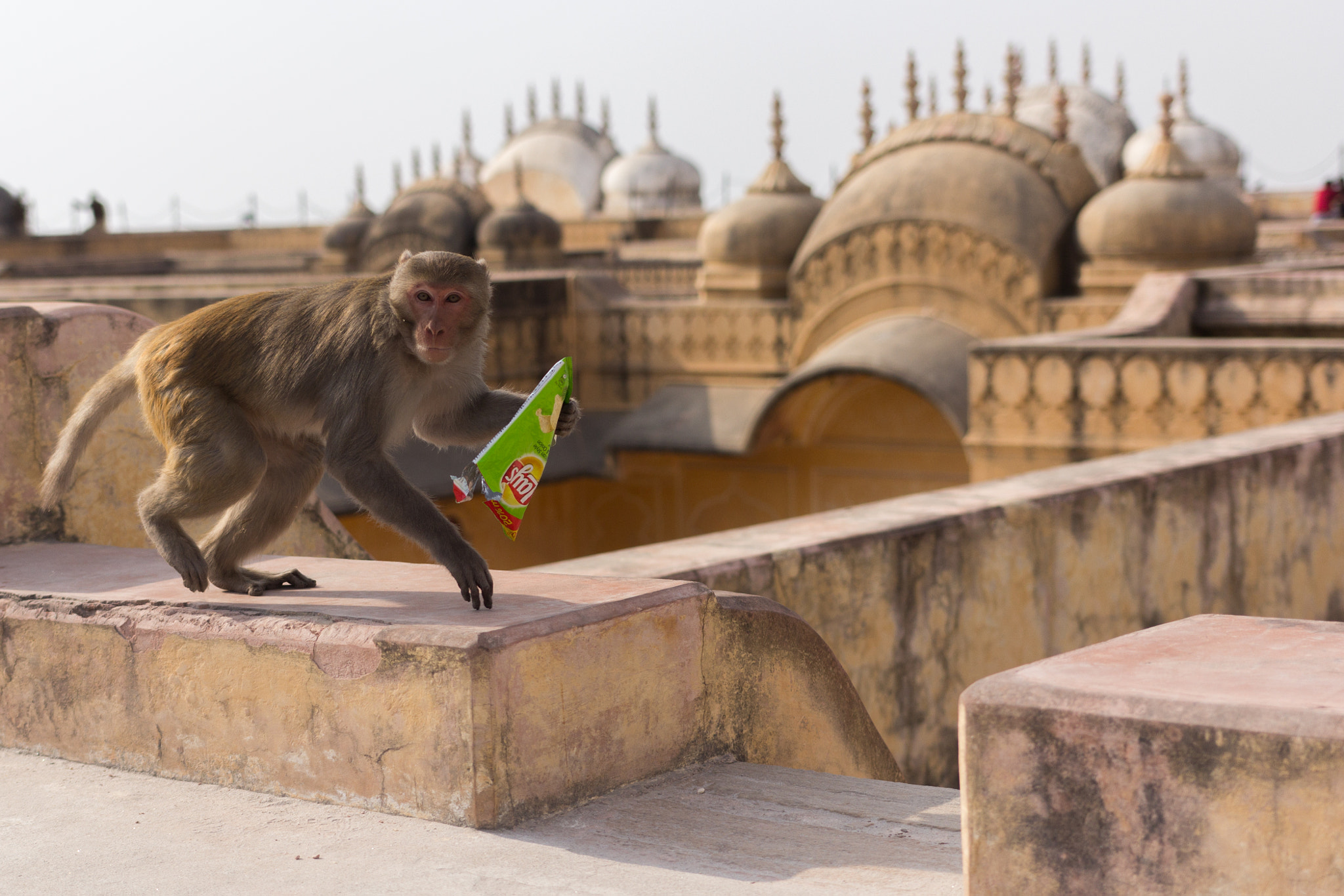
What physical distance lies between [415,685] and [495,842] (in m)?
0.30

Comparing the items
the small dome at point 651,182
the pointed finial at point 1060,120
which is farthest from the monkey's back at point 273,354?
the small dome at point 651,182

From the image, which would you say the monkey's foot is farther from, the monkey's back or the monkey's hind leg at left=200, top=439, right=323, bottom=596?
the monkey's back

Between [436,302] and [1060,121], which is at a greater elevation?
[1060,121]

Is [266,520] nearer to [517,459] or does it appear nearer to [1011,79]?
[517,459]

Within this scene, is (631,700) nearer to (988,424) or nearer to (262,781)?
(262,781)

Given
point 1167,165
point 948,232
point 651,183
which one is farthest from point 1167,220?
point 651,183

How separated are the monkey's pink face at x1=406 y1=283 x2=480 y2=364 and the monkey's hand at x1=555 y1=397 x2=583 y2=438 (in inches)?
9.7

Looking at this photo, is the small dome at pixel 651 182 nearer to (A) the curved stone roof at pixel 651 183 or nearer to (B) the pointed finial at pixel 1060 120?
(A) the curved stone roof at pixel 651 183

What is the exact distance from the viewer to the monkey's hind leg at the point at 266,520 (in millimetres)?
3203

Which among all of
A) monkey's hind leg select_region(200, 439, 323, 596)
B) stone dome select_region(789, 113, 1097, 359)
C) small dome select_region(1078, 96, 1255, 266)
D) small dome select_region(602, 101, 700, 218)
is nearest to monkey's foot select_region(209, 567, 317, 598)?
monkey's hind leg select_region(200, 439, 323, 596)

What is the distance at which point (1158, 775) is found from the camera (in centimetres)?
196

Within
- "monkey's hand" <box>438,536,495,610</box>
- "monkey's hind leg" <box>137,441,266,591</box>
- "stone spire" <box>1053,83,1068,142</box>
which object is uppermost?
"stone spire" <box>1053,83,1068,142</box>

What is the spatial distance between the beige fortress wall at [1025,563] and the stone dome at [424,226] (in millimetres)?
12340

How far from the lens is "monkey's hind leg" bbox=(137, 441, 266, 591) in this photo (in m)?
3.02
